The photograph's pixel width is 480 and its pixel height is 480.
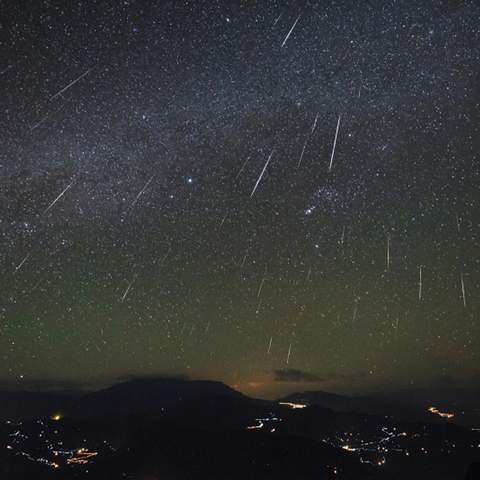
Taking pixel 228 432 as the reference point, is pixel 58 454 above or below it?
below

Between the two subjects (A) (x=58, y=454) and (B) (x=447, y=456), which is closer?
(A) (x=58, y=454)

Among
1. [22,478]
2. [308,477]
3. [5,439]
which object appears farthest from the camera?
[5,439]

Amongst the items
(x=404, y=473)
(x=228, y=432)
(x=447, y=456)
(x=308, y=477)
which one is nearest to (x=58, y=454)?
(x=228, y=432)

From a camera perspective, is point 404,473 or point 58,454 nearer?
point 404,473

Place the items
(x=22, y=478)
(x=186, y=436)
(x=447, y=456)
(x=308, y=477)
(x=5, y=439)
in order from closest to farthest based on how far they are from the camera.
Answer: (x=22, y=478), (x=308, y=477), (x=186, y=436), (x=447, y=456), (x=5, y=439)

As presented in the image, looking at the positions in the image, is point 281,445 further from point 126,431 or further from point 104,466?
point 126,431

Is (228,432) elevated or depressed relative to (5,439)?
elevated

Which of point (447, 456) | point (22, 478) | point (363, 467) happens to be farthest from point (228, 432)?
point (447, 456)

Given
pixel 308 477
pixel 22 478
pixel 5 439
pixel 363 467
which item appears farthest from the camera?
pixel 5 439

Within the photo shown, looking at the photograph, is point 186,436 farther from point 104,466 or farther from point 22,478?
point 22,478
